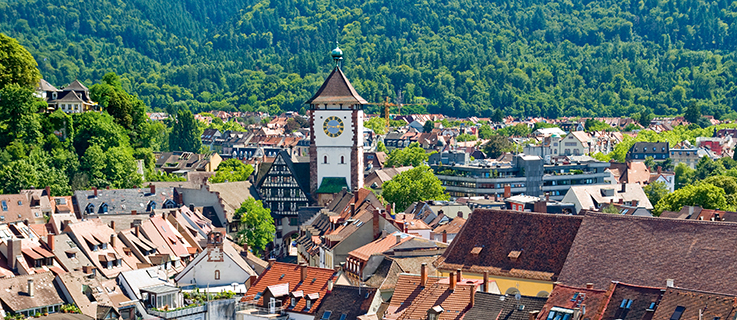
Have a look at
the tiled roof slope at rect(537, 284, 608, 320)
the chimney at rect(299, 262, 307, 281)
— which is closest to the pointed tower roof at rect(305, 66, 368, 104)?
the chimney at rect(299, 262, 307, 281)

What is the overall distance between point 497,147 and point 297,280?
124m

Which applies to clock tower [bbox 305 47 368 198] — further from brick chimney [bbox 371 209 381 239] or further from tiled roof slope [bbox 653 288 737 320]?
tiled roof slope [bbox 653 288 737 320]

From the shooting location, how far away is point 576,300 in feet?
130

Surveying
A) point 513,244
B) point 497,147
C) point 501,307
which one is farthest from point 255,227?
point 497,147

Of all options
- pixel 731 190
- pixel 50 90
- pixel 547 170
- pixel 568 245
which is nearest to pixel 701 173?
pixel 547 170

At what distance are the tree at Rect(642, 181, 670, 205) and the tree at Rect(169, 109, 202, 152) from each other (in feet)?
272

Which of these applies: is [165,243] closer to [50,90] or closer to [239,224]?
[239,224]

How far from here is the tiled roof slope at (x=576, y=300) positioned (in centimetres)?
3903

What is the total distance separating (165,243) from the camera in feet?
230

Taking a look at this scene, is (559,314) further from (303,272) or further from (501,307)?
(303,272)

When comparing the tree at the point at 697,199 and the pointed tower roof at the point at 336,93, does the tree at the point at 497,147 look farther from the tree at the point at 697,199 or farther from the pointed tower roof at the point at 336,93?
the tree at the point at 697,199

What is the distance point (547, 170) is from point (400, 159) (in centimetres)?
2518

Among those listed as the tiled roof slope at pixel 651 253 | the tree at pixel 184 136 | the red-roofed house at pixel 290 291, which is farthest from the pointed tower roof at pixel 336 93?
the tree at pixel 184 136

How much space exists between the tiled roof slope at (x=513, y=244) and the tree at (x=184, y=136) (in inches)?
5198
